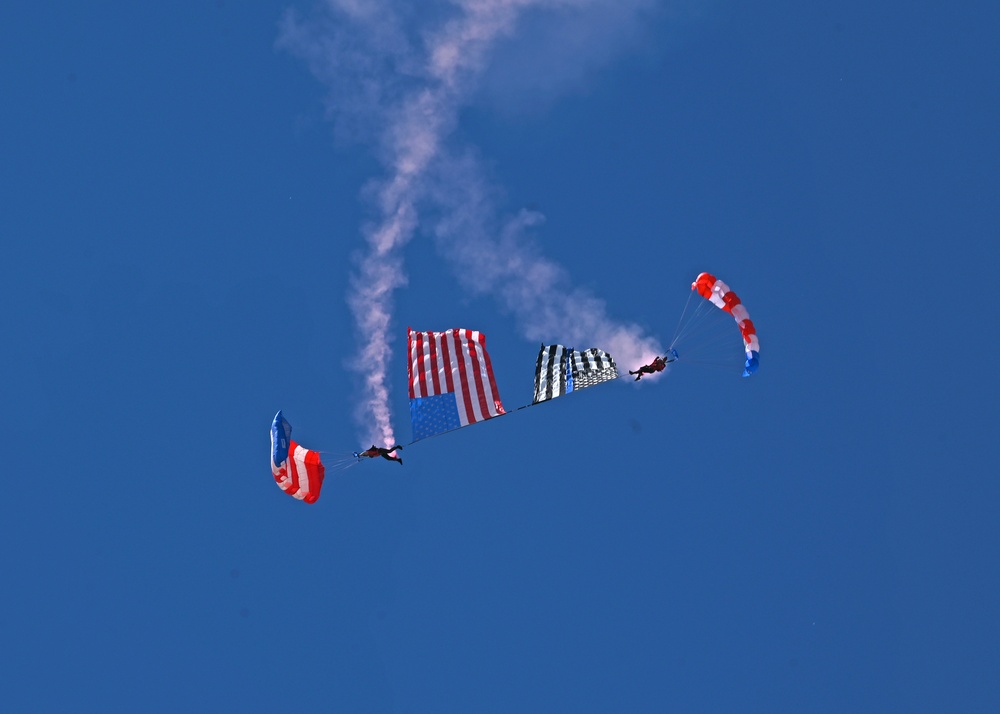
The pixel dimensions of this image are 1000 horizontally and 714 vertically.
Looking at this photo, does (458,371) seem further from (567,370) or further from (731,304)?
(731,304)

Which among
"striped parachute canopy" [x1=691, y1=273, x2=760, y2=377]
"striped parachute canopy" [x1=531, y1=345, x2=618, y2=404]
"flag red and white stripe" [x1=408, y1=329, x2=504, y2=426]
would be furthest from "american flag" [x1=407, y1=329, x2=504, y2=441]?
"striped parachute canopy" [x1=691, y1=273, x2=760, y2=377]

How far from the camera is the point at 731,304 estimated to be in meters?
36.9

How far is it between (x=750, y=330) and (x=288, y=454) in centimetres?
1615

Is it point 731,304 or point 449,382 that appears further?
point 731,304

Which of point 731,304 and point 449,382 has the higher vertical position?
point 731,304

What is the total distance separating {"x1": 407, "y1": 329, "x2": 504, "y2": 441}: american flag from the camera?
3484 centimetres

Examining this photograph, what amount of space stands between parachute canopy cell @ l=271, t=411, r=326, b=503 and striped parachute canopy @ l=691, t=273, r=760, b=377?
47.7 ft

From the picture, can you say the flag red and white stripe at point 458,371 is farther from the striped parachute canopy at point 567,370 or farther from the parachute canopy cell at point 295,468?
the parachute canopy cell at point 295,468

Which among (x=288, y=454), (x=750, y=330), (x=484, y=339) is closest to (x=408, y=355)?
(x=484, y=339)

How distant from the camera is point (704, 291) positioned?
37094 millimetres

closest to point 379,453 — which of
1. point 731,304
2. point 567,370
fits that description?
point 567,370

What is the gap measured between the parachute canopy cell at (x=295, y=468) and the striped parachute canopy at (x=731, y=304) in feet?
47.7

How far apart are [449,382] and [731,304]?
33.3ft

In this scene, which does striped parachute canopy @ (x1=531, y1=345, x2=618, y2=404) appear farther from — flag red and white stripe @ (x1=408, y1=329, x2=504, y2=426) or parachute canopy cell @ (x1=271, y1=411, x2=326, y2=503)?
parachute canopy cell @ (x1=271, y1=411, x2=326, y2=503)
